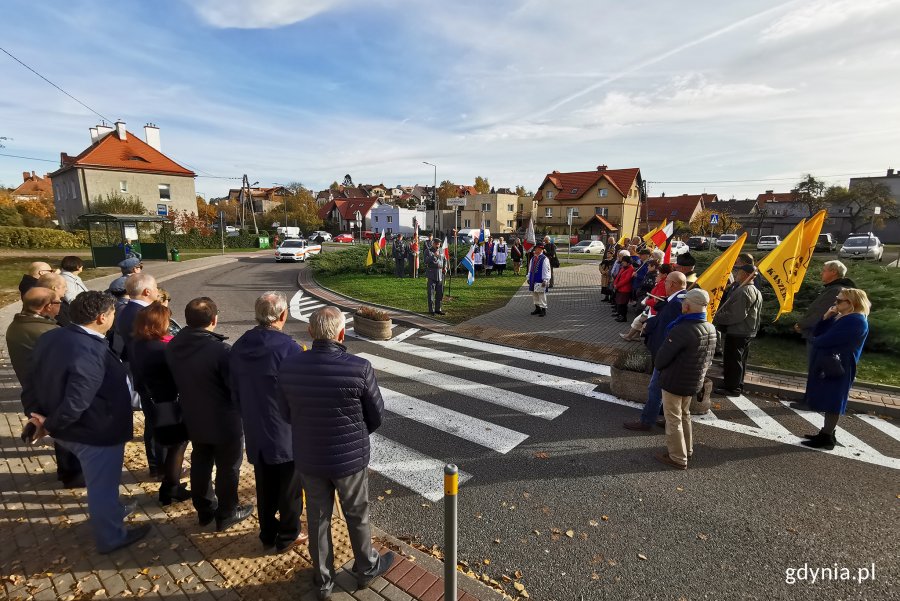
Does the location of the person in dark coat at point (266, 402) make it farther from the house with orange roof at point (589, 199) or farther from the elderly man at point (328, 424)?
the house with orange roof at point (589, 199)

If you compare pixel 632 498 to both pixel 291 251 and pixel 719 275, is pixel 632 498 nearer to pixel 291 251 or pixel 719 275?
pixel 719 275

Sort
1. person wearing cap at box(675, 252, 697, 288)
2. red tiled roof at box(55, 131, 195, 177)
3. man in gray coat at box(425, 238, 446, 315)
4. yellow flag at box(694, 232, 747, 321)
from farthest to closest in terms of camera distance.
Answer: red tiled roof at box(55, 131, 195, 177) < man in gray coat at box(425, 238, 446, 315) < yellow flag at box(694, 232, 747, 321) < person wearing cap at box(675, 252, 697, 288)

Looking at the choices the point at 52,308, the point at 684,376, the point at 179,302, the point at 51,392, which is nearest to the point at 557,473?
the point at 684,376

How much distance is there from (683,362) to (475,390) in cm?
317

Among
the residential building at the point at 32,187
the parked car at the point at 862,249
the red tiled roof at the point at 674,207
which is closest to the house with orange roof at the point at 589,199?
the red tiled roof at the point at 674,207

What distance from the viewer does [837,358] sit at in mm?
4762

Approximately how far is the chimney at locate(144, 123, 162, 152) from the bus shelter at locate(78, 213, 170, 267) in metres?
14.2

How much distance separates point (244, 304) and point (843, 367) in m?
14.2

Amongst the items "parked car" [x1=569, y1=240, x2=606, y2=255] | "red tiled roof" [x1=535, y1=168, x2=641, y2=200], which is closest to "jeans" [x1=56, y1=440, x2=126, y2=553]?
"parked car" [x1=569, y1=240, x2=606, y2=255]

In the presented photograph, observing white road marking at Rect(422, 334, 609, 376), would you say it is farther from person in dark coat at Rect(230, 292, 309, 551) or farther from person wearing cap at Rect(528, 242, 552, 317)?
person in dark coat at Rect(230, 292, 309, 551)

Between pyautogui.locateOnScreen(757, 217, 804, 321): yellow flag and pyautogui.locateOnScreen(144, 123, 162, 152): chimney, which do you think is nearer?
pyautogui.locateOnScreen(757, 217, 804, 321): yellow flag

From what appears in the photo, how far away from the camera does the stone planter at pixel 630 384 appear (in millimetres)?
6164

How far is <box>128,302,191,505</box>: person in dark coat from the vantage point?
338 cm

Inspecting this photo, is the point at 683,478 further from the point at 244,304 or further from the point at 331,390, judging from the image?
the point at 244,304
